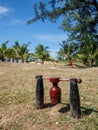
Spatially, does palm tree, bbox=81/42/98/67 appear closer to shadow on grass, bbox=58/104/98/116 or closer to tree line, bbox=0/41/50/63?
tree line, bbox=0/41/50/63

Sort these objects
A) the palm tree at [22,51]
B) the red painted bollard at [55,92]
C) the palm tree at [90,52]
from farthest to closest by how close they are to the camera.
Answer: the palm tree at [22,51] < the palm tree at [90,52] < the red painted bollard at [55,92]

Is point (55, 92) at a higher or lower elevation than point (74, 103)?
higher

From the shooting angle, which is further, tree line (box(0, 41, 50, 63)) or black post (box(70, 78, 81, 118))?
tree line (box(0, 41, 50, 63))

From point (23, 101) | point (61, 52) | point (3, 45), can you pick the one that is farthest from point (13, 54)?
point (23, 101)

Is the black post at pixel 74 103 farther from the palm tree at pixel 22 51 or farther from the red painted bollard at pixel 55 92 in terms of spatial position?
the palm tree at pixel 22 51

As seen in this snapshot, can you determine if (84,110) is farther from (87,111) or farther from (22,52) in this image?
(22,52)

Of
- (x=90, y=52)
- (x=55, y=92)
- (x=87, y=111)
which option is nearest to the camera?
(x=87, y=111)

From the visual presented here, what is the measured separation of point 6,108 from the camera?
818 centimetres

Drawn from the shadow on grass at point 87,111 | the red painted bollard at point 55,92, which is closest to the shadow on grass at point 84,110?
the shadow on grass at point 87,111

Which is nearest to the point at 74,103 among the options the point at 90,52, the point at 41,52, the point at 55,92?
the point at 55,92

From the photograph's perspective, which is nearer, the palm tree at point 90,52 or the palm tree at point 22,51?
the palm tree at point 90,52

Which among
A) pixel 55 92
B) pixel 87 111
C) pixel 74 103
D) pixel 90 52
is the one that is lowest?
pixel 87 111

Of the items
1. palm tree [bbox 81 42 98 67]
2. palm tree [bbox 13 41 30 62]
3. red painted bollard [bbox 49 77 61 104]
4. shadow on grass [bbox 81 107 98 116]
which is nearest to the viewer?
shadow on grass [bbox 81 107 98 116]

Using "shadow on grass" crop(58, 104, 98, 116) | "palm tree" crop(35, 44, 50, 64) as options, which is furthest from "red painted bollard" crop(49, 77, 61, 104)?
"palm tree" crop(35, 44, 50, 64)
